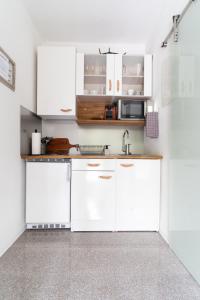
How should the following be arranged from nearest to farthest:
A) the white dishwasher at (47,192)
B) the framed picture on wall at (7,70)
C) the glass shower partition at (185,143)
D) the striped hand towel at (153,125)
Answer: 1. the glass shower partition at (185,143)
2. the framed picture on wall at (7,70)
3. the white dishwasher at (47,192)
4. the striped hand towel at (153,125)

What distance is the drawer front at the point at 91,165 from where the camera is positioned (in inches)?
89.0

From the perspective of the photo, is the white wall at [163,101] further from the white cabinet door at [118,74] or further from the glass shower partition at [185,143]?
the white cabinet door at [118,74]

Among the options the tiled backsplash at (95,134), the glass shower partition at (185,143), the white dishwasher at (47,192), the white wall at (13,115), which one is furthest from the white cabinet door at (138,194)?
the white wall at (13,115)

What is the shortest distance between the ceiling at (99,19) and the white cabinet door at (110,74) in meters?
0.39

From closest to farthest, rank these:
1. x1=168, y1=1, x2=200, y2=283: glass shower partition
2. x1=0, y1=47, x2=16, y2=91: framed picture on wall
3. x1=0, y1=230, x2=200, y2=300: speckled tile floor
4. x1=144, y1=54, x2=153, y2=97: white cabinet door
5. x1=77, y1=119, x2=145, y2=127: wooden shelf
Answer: x1=0, y1=230, x2=200, y2=300: speckled tile floor
x1=168, y1=1, x2=200, y2=283: glass shower partition
x1=0, y1=47, x2=16, y2=91: framed picture on wall
x1=144, y1=54, x2=153, y2=97: white cabinet door
x1=77, y1=119, x2=145, y2=127: wooden shelf

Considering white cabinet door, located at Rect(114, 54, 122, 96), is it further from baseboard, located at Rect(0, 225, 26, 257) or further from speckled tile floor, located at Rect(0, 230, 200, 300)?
baseboard, located at Rect(0, 225, 26, 257)

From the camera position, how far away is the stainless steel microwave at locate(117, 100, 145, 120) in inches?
105

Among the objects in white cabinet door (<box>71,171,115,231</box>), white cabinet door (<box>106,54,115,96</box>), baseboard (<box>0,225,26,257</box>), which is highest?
white cabinet door (<box>106,54,115,96</box>)

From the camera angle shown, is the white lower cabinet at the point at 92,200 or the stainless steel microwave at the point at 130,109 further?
the stainless steel microwave at the point at 130,109

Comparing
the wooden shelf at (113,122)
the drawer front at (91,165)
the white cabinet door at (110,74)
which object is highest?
the white cabinet door at (110,74)

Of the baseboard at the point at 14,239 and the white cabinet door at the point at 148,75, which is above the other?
the white cabinet door at the point at 148,75

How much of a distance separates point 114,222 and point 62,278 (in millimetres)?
932

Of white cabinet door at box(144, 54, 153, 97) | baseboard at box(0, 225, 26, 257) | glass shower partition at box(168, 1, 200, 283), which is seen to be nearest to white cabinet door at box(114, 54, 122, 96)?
white cabinet door at box(144, 54, 153, 97)

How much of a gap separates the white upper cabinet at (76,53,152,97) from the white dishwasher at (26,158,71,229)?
1.01 meters
